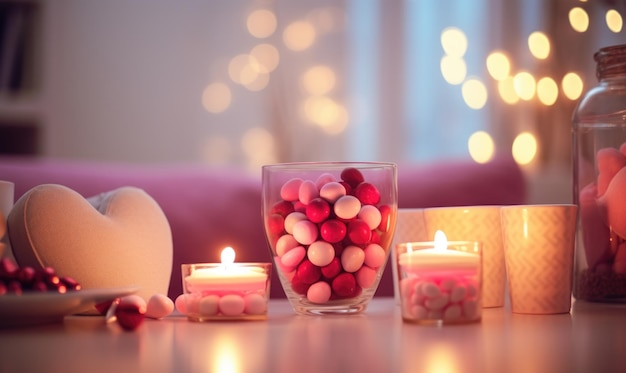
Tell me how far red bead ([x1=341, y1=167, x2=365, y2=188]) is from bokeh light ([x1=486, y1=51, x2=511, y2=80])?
2316 mm

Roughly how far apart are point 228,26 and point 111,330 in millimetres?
2949

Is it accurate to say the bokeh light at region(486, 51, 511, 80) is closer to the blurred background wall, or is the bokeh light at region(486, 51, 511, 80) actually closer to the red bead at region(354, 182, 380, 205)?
the blurred background wall

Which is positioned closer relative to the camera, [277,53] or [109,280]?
[109,280]

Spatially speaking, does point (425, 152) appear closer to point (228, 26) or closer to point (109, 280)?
point (228, 26)

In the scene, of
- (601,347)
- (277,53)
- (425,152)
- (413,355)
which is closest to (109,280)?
(413,355)

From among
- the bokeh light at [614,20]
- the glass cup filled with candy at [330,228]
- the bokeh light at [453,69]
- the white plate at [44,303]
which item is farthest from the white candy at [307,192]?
the bokeh light at [453,69]

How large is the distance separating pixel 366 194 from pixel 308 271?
114 mm

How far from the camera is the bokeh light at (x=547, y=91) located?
2.92 m

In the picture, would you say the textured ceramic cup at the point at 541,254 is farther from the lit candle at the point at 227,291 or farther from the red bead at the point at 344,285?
the lit candle at the point at 227,291

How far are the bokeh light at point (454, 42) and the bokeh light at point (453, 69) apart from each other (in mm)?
22

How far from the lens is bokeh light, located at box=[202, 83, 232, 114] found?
11.6ft

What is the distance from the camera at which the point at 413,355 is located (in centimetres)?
60

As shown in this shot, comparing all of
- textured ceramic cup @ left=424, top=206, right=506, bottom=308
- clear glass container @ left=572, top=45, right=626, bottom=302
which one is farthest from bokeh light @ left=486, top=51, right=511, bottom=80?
textured ceramic cup @ left=424, top=206, right=506, bottom=308

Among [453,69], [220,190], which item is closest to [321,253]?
[220,190]
